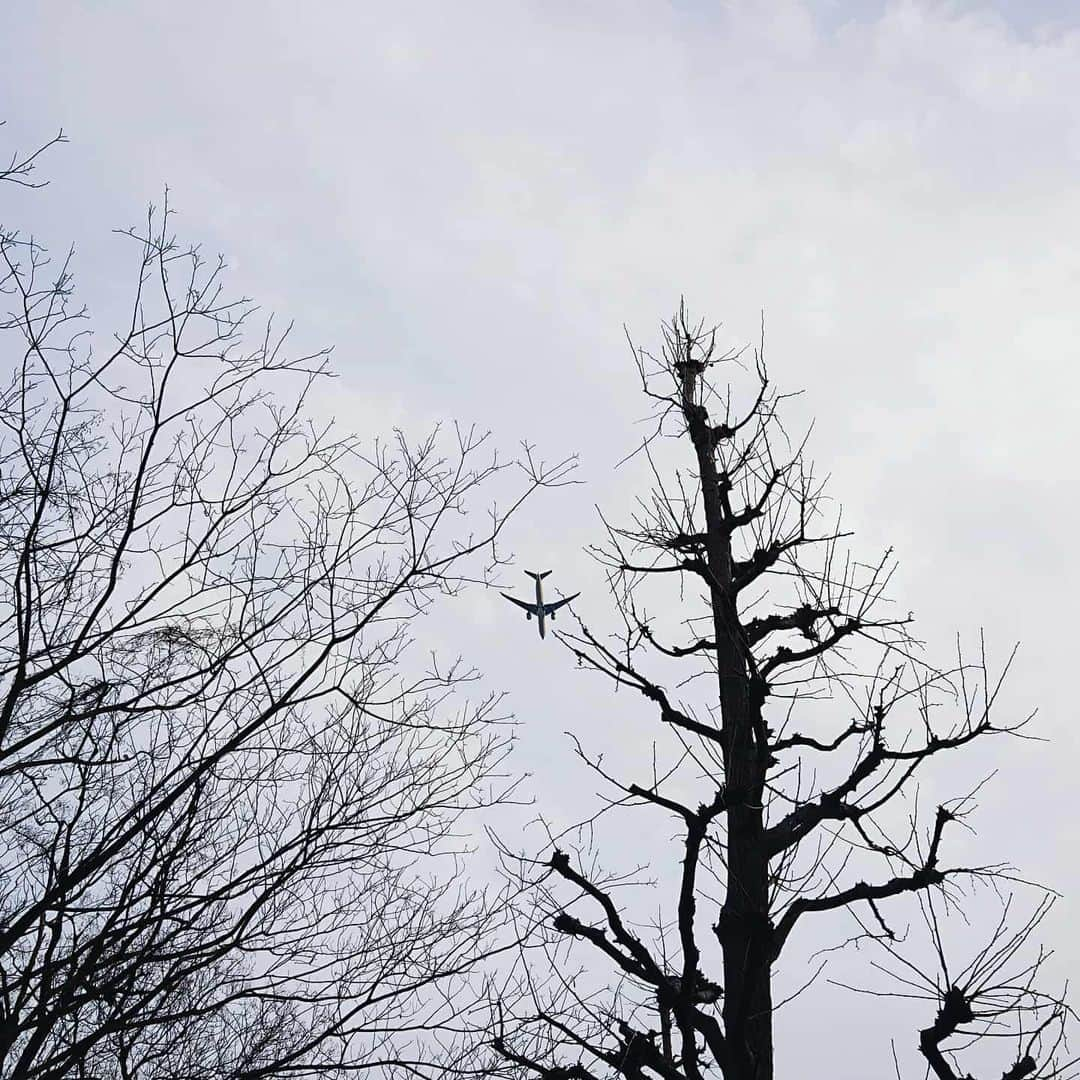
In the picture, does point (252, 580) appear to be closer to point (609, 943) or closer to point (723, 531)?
point (609, 943)

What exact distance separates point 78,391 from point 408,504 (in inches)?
69.9

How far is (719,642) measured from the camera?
7660 mm

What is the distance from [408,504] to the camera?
607cm

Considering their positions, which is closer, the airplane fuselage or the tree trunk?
the tree trunk

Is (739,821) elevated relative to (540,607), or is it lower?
lower

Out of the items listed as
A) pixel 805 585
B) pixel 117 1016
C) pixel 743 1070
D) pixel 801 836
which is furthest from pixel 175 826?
pixel 805 585

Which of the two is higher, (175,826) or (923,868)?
(923,868)

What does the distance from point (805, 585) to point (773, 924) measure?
214 cm

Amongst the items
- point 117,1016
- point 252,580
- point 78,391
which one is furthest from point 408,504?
point 117,1016

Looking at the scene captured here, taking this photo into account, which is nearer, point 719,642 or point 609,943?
point 609,943

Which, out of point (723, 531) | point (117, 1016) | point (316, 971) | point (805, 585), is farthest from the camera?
point (723, 531)

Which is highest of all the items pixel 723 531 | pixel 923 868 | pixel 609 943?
pixel 723 531

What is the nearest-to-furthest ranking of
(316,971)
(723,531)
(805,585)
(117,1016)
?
(117,1016) < (316,971) < (805,585) < (723,531)

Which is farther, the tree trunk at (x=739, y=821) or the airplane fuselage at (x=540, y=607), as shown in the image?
the airplane fuselage at (x=540, y=607)
